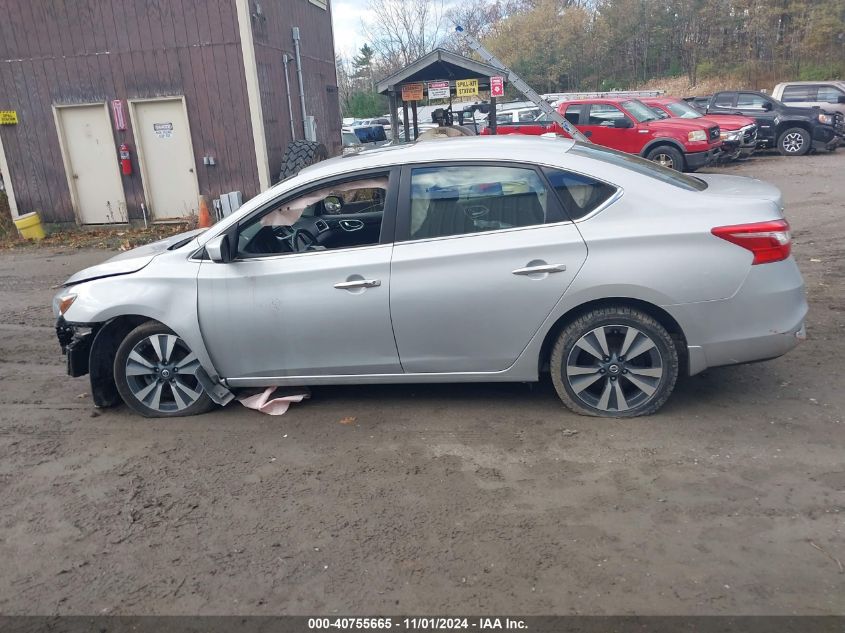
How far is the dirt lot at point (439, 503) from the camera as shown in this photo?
305 cm

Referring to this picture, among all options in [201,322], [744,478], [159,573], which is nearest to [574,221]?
[744,478]

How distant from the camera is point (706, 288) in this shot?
418 cm

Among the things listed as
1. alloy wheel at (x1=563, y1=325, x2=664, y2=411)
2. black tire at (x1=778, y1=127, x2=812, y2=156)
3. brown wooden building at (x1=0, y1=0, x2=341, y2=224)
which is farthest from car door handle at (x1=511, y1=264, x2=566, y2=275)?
black tire at (x1=778, y1=127, x2=812, y2=156)

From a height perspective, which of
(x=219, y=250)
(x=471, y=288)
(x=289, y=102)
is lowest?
(x=471, y=288)

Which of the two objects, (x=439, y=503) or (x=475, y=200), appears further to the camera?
(x=475, y=200)

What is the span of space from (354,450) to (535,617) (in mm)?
1761

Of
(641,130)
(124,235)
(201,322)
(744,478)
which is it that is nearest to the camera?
(744,478)

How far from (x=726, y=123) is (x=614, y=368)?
16225mm

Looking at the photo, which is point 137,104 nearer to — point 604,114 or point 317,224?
point 317,224

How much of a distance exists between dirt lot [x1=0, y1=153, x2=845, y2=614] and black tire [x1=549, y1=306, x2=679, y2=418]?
0.13 metres

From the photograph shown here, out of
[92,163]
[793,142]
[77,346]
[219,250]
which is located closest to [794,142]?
[793,142]

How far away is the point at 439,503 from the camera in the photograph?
3.72 metres

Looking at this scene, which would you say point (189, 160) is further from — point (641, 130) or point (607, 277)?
point (607, 277)

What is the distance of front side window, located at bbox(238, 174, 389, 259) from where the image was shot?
4766 mm
